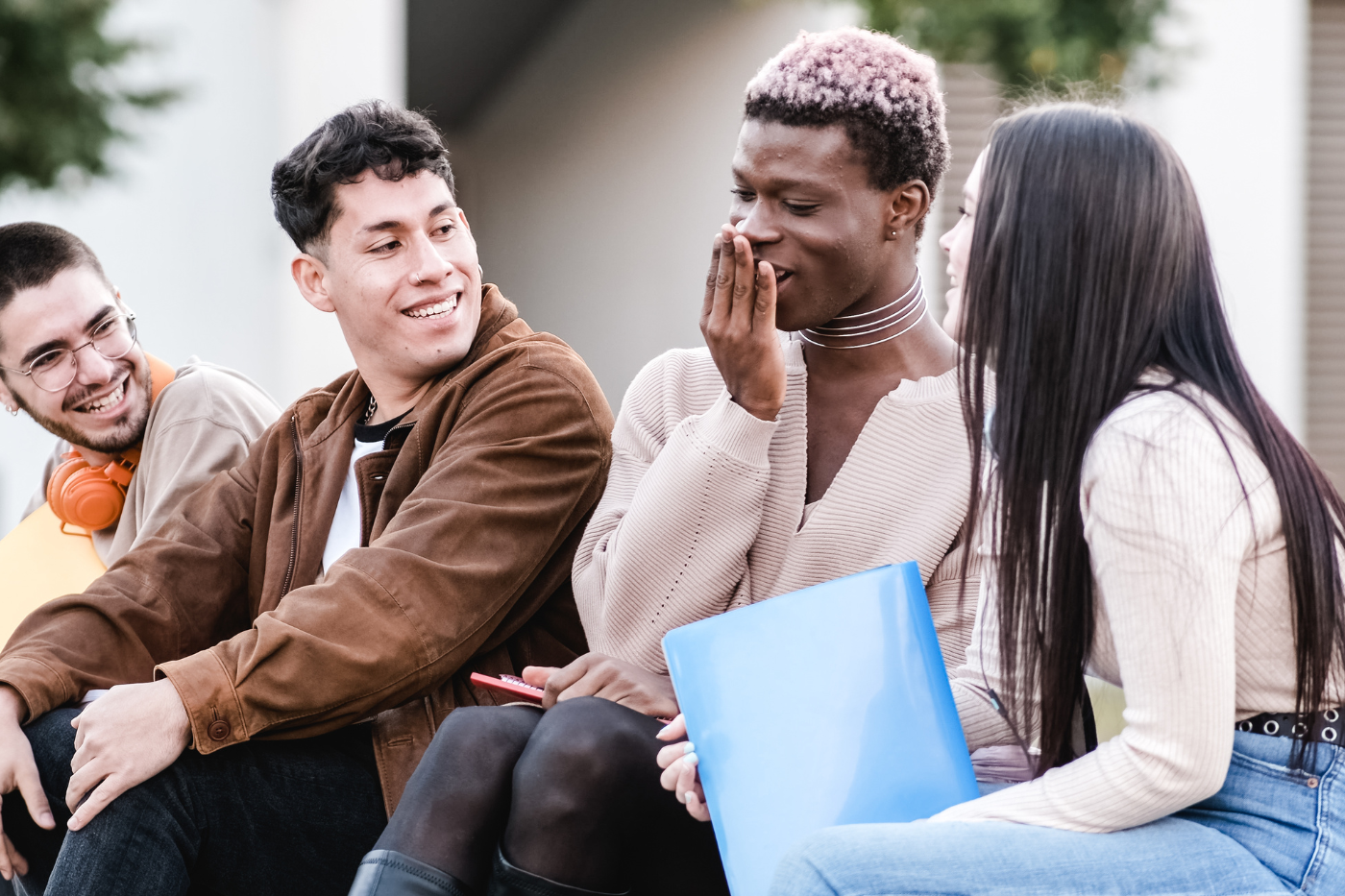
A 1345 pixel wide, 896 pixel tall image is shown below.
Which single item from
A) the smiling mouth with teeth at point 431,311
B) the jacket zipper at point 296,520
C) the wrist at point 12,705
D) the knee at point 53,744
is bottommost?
the knee at point 53,744

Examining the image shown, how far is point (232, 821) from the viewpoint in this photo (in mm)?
2152

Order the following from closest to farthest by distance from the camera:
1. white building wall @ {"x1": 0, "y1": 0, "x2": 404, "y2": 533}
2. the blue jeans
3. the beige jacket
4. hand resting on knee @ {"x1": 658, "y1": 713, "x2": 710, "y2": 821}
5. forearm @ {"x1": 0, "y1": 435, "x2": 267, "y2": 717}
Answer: the blue jeans, hand resting on knee @ {"x1": 658, "y1": 713, "x2": 710, "y2": 821}, forearm @ {"x1": 0, "y1": 435, "x2": 267, "y2": 717}, the beige jacket, white building wall @ {"x1": 0, "y1": 0, "x2": 404, "y2": 533}

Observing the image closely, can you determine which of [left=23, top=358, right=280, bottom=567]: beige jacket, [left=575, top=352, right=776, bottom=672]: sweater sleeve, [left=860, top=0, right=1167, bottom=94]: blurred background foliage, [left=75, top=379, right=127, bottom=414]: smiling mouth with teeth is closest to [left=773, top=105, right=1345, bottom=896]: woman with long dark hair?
[left=575, top=352, right=776, bottom=672]: sweater sleeve

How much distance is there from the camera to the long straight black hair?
1.52 m

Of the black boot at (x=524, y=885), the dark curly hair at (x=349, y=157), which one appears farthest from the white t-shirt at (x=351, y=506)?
the black boot at (x=524, y=885)

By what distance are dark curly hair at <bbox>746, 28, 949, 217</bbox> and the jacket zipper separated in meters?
1.10

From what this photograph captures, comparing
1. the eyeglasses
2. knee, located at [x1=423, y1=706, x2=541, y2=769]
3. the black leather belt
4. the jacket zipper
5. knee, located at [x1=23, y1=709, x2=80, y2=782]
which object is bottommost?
knee, located at [x1=23, y1=709, x2=80, y2=782]

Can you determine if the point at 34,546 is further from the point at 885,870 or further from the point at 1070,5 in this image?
the point at 1070,5

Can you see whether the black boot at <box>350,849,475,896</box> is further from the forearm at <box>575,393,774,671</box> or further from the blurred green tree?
the blurred green tree

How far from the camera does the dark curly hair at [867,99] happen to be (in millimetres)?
2055

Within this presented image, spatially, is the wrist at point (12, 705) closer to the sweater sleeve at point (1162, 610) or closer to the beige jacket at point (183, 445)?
the beige jacket at point (183, 445)

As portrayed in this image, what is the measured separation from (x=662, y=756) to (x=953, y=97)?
211 inches

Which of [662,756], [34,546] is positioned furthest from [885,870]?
[34,546]

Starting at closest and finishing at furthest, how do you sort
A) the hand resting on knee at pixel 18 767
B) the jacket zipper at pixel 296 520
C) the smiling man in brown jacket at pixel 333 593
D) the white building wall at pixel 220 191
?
the smiling man in brown jacket at pixel 333 593 < the hand resting on knee at pixel 18 767 < the jacket zipper at pixel 296 520 < the white building wall at pixel 220 191
